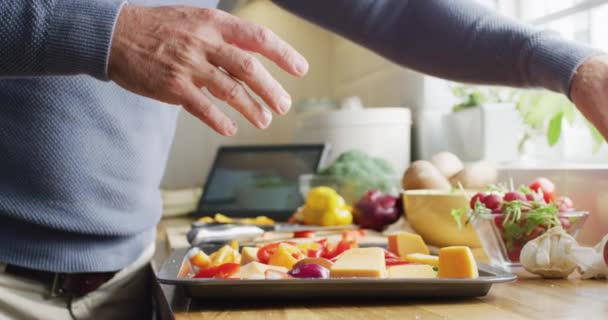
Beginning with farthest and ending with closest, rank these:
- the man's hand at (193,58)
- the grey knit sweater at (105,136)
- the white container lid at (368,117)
Answer: the white container lid at (368,117), the grey knit sweater at (105,136), the man's hand at (193,58)

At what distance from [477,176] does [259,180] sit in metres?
0.87

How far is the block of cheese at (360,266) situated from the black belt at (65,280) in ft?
1.68

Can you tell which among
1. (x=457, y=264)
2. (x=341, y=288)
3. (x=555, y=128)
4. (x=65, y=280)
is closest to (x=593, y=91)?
(x=457, y=264)

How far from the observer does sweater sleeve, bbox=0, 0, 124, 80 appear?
0.65 metres

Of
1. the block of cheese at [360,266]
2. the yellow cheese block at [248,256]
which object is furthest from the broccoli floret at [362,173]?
the block of cheese at [360,266]

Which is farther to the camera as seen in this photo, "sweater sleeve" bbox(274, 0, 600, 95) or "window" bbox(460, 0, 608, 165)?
"window" bbox(460, 0, 608, 165)

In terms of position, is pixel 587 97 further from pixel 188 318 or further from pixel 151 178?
pixel 151 178

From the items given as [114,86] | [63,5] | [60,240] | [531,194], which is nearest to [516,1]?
[531,194]

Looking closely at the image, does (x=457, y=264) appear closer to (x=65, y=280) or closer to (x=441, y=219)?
(x=441, y=219)

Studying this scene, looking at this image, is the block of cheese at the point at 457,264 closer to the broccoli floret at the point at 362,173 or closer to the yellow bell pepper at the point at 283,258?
the yellow bell pepper at the point at 283,258

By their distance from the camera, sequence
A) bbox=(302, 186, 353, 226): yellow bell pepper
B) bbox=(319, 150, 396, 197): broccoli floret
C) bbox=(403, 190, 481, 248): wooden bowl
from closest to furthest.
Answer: bbox=(403, 190, 481, 248): wooden bowl < bbox=(302, 186, 353, 226): yellow bell pepper < bbox=(319, 150, 396, 197): broccoli floret

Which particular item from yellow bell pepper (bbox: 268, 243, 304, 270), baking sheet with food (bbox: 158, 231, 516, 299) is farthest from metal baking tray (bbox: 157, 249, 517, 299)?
yellow bell pepper (bbox: 268, 243, 304, 270)

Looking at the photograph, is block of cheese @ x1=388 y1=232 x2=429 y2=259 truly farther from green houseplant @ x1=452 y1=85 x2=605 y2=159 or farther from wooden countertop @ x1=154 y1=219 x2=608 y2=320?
green houseplant @ x1=452 y1=85 x2=605 y2=159

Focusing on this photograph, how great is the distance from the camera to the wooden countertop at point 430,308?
66 cm
